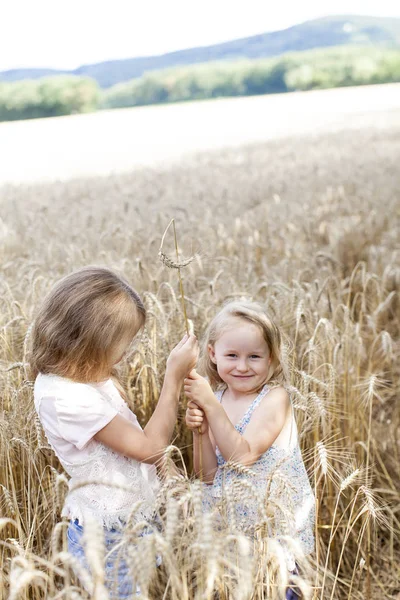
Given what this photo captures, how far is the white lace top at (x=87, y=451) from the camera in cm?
177

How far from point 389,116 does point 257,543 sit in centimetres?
1723

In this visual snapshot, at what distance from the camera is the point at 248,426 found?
1.97 m

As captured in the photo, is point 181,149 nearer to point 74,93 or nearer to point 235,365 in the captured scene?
point 235,365

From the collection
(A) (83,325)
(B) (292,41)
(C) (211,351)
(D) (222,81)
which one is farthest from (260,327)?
(B) (292,41)

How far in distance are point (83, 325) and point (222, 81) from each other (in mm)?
46966

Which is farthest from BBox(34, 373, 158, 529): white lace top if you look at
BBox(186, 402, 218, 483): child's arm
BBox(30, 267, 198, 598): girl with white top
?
BBox(186, 402, 218, 483): child's arm

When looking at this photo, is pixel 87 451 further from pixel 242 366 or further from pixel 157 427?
pixel 242 366

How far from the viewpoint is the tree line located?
4288 centimetres

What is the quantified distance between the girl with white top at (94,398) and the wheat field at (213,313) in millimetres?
102

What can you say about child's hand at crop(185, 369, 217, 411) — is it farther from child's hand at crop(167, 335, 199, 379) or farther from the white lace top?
the white lace top

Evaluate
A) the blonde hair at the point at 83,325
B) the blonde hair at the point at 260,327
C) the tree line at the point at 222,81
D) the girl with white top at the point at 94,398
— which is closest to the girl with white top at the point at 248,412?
the blonde hair at the point at 260,327

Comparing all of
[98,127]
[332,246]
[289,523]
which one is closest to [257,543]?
[289,523]

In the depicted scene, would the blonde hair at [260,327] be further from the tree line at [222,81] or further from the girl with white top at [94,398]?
the tree line at [222,81]

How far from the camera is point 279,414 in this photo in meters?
1.99
